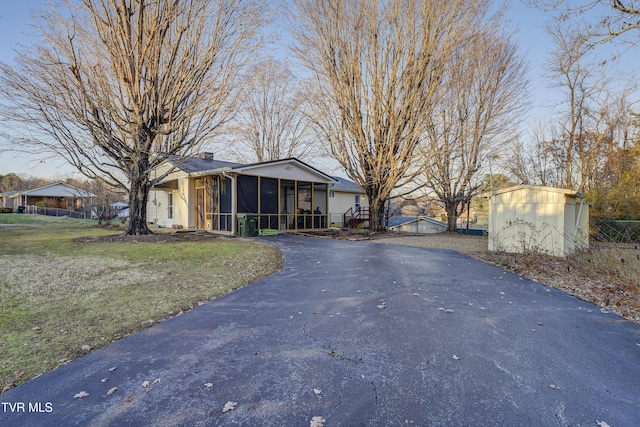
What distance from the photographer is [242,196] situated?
47.0 feet

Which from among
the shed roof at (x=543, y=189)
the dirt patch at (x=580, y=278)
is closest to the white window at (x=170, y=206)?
the dirt patch at (x=580, y=278)

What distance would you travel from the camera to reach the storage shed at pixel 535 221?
29.1 feet

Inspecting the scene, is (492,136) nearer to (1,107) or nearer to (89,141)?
(89,141)

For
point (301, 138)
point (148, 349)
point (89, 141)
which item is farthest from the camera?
point (301, 138)

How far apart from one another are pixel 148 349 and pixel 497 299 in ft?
15.9

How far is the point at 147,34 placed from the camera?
36.5 feet

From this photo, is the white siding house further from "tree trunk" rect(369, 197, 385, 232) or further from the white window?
the white window

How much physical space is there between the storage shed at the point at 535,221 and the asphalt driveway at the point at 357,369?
5103mm

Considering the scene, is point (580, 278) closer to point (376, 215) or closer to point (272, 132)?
point (376, 215)

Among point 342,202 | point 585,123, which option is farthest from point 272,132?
point 585,123

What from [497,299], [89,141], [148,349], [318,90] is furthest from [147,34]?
[497,299]

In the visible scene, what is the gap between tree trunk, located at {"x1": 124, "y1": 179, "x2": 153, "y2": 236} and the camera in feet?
40.9

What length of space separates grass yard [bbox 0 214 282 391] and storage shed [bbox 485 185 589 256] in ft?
23.6

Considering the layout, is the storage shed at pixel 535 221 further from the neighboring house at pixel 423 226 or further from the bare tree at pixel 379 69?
the neighboring house at pixel 423 226
